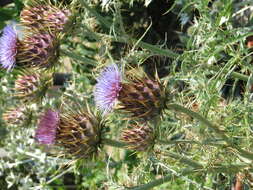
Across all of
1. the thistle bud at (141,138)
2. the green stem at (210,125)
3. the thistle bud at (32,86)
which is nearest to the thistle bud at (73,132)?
the thistle bud at (141,138)

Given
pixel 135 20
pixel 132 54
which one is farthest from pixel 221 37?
pixel 135 20

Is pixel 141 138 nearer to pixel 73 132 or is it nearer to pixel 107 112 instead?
pixel 107 112

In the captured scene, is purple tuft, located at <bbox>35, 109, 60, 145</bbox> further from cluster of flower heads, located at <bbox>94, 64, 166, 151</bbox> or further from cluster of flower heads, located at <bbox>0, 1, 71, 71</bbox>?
cluster of flower heads, located at <bbox>0, 1, 71, 71</bbox>

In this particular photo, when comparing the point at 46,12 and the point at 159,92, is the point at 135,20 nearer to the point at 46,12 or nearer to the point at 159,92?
the point at 46,12

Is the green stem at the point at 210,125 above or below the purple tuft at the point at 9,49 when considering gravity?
below

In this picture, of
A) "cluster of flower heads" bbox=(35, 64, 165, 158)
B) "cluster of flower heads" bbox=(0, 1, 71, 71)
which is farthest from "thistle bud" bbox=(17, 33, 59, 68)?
"cluster of flower heads" bbox=(35, 64, 165, 158)

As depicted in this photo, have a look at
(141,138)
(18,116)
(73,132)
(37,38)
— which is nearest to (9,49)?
(37,38)

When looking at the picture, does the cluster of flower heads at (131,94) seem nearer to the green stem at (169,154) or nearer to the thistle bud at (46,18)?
the green stem at (169,154)
